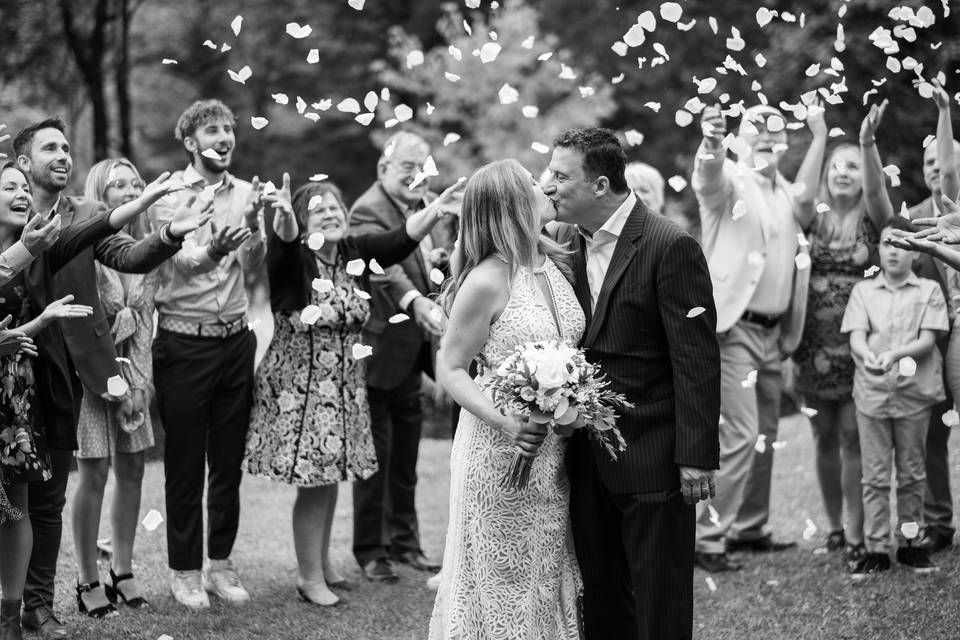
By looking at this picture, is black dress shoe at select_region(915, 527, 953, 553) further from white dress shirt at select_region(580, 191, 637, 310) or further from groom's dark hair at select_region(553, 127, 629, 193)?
groom's dark hair at select_region(553, 127, 629, 193)

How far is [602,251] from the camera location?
15.3 feet

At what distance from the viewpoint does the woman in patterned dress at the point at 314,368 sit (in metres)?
6.05

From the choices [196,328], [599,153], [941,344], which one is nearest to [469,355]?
[599,153]

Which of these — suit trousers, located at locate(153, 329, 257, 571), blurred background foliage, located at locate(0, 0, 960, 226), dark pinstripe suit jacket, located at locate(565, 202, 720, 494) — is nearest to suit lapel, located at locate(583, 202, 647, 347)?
dark pinstripe suit jacket, located at locate(565, 202, 720, 494)

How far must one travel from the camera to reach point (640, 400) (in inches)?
175

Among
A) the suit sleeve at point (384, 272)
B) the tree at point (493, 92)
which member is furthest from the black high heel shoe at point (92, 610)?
the tree at point (493, 92)

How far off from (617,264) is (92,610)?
338cm

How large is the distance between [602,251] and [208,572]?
323 cm

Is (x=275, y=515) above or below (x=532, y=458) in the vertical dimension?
below

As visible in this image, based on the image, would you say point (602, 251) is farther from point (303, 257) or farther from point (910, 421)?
point (910, 421)

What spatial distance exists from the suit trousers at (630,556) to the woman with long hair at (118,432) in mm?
2668

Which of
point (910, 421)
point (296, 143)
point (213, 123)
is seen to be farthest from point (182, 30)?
point (910, 421)

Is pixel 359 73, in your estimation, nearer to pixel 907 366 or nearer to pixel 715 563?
pixel 715 563

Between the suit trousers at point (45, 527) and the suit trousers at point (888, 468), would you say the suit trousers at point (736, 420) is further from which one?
the suit trousers at point (45, 527)
